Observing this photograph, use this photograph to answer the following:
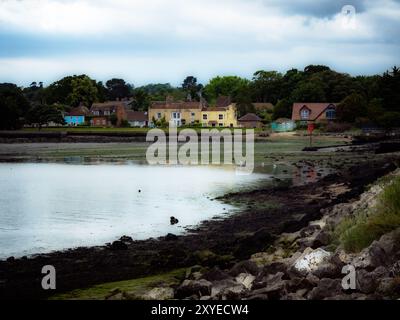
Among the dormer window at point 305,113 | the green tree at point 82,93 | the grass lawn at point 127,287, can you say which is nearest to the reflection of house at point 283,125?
the dormer window at point 305,113

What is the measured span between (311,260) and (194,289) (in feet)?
7.07

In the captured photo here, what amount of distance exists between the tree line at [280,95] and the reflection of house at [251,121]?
2063 millimetres

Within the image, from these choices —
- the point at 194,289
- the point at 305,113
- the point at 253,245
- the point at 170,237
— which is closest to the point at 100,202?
the point at 170,237

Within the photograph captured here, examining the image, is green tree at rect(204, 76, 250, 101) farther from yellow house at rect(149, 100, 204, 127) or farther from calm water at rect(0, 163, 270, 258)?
calm water at rect(0, 163, 270, 258)

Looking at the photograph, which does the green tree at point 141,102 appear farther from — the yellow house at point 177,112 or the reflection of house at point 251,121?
the reflection of house at point 251,121

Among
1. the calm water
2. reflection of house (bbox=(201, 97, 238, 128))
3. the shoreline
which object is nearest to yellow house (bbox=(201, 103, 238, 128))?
reflection of house (bbox=(201, 97, 238, 128))

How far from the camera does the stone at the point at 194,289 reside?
10688 mm

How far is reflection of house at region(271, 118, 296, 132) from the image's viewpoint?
98912mm

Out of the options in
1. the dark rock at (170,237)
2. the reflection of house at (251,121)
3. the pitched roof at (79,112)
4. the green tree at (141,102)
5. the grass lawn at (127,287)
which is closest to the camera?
the grass lawn at (127,287)

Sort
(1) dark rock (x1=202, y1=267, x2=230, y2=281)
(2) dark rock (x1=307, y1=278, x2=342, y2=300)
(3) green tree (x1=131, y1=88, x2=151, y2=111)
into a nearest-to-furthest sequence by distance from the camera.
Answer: (2) dark rock (x1=307, y1=278, x2=342, y2=300) → (1) dark rock (x1=202, y1=267, x2=230, y2=281) → (3) green tree (x1=131, y1=88, x2=151, y2=111)

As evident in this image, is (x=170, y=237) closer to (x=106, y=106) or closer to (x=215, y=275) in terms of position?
(x=215, y=275)

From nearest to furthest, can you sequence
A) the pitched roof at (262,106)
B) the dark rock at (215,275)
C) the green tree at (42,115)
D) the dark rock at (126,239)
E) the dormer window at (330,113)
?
the dark rock at (215,275), the dark rock at (126,239), the dormer window at (330,113), the green tree at (42,115), the pitched roof at (262,106)

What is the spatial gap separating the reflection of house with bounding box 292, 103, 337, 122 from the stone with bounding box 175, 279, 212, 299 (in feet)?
289
